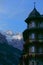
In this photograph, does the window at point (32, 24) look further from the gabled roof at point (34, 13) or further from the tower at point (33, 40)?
the gabled roof at point (34, 13)

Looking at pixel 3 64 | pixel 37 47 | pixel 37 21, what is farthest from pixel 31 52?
pixel 3 64

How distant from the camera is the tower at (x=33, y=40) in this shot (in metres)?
85.6

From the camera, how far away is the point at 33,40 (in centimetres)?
8662

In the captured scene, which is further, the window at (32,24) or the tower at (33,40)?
the window at (32,24)

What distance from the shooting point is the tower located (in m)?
85.6

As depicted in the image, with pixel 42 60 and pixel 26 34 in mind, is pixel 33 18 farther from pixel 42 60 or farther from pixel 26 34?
pixel 42 60

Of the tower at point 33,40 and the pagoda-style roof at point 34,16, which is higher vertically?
the pagoda-style roof at point 34,16

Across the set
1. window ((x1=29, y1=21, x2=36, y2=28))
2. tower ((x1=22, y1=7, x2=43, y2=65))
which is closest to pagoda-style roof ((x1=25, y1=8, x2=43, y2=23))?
tower ((x1=22, y1=7, x2=43, y2=65))

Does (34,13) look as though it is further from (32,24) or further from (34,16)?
(32,24)

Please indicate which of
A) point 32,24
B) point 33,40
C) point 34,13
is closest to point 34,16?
point 34,13

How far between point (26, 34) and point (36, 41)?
4395 mm

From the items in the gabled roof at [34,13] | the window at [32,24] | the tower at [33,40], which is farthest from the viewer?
the gabled roof at [34,13]

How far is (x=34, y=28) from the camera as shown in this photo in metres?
87.3

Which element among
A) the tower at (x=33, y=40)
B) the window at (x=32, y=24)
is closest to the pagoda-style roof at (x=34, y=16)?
the tower at (x=33, y=40)
